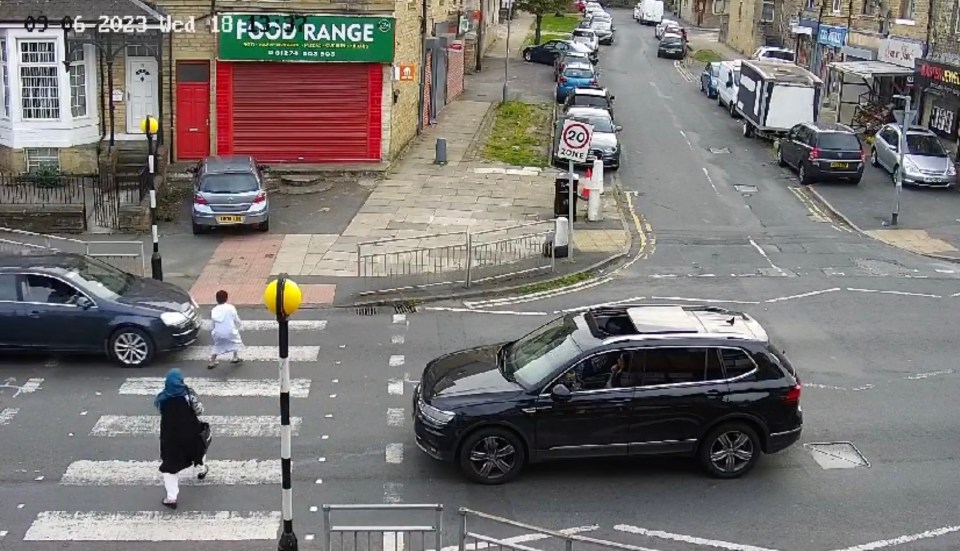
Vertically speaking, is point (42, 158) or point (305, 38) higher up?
point (305, 38)

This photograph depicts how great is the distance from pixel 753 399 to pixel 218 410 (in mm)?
6603

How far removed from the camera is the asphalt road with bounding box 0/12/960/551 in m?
11.2

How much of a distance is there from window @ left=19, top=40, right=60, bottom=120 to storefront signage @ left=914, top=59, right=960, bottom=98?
26.0 m

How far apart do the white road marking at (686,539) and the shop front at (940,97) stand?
27.4 metres

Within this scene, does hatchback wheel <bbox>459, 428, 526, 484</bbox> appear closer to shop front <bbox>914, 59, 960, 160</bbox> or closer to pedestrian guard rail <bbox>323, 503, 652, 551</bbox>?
pedestrian guard rail <bbox>323, 503, 652, 551</bbox>

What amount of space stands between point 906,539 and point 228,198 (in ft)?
53.4

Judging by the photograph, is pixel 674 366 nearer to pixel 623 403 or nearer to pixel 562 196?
pixel 623 403

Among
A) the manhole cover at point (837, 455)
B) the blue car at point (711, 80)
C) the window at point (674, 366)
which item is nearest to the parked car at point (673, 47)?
the blue car at point (711, 80)

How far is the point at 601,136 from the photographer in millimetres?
32656

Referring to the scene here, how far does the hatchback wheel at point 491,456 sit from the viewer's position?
12.0 m

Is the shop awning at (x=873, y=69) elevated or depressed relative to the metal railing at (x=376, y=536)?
elevated

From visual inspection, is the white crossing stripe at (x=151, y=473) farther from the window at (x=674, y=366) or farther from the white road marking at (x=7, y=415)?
the window at (x=674, y=366)

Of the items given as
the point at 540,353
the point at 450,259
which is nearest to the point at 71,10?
the point at 450,259

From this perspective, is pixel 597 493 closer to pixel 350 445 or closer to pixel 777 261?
pixel 350 445
